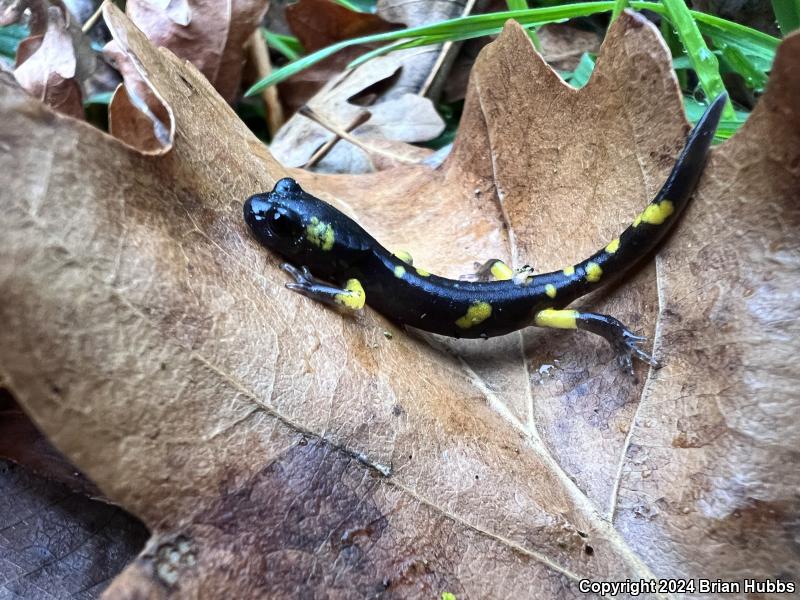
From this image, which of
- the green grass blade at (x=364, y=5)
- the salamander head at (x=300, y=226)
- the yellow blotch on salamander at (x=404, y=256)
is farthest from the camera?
the green grass blade at (x=364, y=5)

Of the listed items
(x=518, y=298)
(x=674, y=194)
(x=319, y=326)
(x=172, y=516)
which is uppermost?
(x=172, y=516)

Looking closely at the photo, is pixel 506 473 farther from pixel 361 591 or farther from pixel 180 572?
pixel 180 572

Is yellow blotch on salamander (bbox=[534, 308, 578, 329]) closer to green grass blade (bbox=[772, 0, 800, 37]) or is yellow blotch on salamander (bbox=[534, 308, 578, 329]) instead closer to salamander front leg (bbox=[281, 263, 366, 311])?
salamander front leg (bbox=[281, 263, 366, 311])

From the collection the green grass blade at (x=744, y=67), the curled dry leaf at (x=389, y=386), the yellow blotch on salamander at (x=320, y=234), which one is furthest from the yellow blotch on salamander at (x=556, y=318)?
the green grass blade at (x=744, y=67)

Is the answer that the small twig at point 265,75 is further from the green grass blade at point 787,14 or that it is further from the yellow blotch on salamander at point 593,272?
the green grass blade at point 787,14

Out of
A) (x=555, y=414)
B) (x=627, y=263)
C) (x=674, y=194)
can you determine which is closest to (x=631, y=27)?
(x=674, y=194)

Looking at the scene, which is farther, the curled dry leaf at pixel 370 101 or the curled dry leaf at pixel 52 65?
the curled dry leaf at pixel 370 101

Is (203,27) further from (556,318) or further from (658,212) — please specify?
(658,212)
